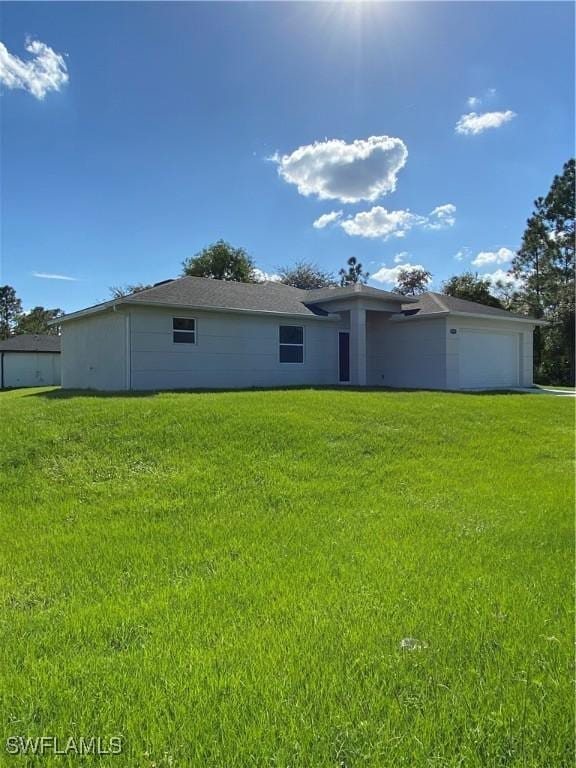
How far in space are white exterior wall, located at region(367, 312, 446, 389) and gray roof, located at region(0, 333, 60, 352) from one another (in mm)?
22006

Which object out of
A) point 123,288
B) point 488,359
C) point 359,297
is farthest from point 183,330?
point 123,288

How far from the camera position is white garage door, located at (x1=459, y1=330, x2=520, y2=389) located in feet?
63.0

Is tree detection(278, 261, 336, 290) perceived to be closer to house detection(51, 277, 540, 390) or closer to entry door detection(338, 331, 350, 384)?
house detection(51, 277, 540, 390)

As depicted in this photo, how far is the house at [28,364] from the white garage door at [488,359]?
25.4 metres

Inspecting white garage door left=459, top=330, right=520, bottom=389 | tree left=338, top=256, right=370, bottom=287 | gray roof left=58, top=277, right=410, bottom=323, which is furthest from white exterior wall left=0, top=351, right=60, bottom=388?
tree left=338, top=256, right=370, bottom=287

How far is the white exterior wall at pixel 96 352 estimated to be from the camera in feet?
50.6

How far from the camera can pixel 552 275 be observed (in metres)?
34.5

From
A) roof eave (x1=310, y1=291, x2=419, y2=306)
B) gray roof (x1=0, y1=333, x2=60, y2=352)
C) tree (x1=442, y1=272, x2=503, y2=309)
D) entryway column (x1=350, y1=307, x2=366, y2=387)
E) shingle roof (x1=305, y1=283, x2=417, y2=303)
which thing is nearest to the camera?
roof eave (x1=310, y1=291, x2=419, y2=306)

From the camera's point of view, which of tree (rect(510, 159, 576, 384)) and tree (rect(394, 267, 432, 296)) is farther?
tree (rect(394, 267, 432, 296))

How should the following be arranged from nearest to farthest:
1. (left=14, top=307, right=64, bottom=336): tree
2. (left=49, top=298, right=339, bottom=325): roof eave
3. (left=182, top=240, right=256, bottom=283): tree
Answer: (left=49, top=298, right=339, bottom=325): roof eave
(left=182, top=240, right=256, bottom=283): tree
(left=14, top=307, right=64, bottom=336): tree

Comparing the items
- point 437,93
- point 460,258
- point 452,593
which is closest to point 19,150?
point 437,93

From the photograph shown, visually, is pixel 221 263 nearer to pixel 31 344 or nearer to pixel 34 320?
pixel 31 344

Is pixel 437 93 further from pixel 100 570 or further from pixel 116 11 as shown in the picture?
pixel 100 570

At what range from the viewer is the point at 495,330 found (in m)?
20.4
